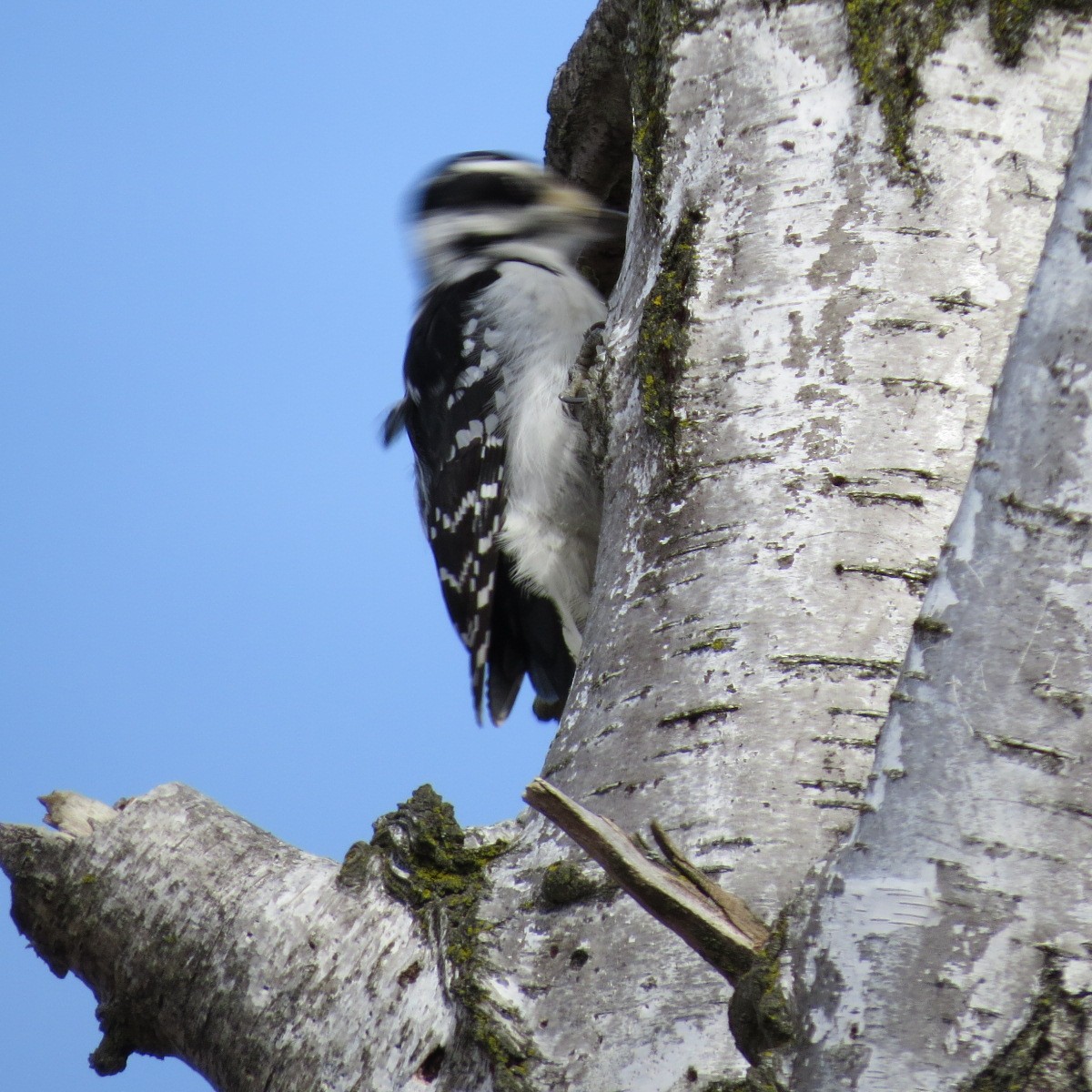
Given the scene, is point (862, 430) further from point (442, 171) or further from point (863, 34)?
point (442, 171)

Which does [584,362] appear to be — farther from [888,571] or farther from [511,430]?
[888,571]

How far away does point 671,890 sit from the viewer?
3.78 feet

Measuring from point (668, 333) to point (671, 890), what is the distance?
1032mm

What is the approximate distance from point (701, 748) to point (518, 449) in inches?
73.9

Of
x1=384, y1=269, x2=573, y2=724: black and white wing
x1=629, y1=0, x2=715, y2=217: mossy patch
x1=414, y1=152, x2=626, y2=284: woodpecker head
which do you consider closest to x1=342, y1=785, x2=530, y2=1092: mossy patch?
x1=629, y1=0, x2=715, y2=217: mossy patch

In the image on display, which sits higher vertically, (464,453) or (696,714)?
(464,453)

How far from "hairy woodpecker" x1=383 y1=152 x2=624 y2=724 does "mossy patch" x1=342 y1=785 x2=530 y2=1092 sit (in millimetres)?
1524

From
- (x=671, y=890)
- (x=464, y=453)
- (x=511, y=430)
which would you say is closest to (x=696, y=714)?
(x=671, y=890)

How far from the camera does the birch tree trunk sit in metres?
1.03

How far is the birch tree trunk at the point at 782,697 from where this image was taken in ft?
3.38

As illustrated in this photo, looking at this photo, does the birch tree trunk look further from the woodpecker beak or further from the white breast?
the woodpecker beak

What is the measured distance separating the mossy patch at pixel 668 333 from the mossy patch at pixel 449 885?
1.93ft

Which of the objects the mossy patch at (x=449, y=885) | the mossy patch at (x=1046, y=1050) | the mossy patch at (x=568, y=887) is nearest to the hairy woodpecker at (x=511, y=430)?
the mossy patch at (x=449, y=885)

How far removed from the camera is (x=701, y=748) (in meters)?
1.60
